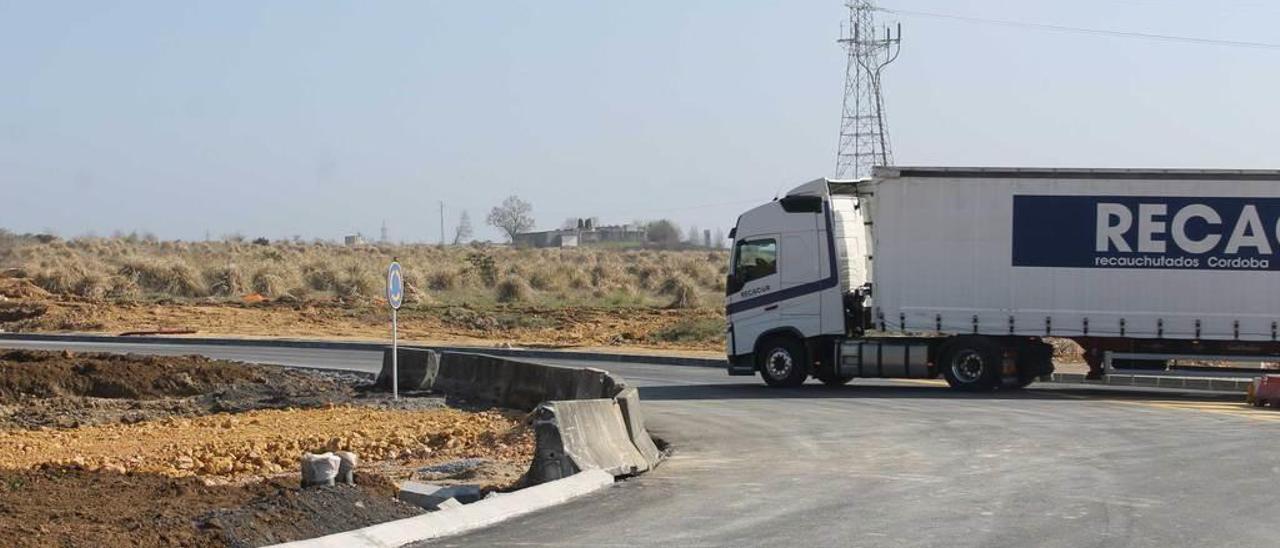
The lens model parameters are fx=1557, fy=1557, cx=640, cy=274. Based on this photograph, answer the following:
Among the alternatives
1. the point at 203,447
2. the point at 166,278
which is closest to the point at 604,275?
the point at 166,278

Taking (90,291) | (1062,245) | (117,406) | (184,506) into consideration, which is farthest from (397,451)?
(90,291)

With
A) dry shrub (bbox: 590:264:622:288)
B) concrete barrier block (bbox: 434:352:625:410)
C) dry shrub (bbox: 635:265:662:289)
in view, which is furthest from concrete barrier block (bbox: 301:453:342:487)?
dry shrub (bbox: 635:265:662:289)

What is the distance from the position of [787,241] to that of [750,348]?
198 cm

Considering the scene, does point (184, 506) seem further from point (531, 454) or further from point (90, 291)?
point (90, 291)

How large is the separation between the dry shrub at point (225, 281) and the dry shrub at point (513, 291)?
34.6 ft

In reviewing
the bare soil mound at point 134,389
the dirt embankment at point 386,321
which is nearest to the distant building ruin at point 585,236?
the dirt embankment at point 386,321

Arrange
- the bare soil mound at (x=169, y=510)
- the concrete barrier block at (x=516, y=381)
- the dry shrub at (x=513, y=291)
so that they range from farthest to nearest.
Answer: the dry shrub at (x=513, y=291), the concrete barrier block at (x=516, y=381), the bare soil mound at (x=169, y=510)

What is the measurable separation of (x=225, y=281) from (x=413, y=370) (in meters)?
39.8

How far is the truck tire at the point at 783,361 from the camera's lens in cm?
2634

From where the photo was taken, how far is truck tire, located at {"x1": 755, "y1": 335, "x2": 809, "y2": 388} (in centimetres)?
2634

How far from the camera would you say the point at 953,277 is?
25.4 metres

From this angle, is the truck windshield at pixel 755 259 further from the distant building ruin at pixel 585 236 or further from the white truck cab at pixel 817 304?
the distant building ruin at pixel 585 236

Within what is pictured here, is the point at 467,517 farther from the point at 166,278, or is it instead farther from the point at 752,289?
the point at 166,278

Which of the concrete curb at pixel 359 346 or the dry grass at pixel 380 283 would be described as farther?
the dry grass at pixel 380 283
